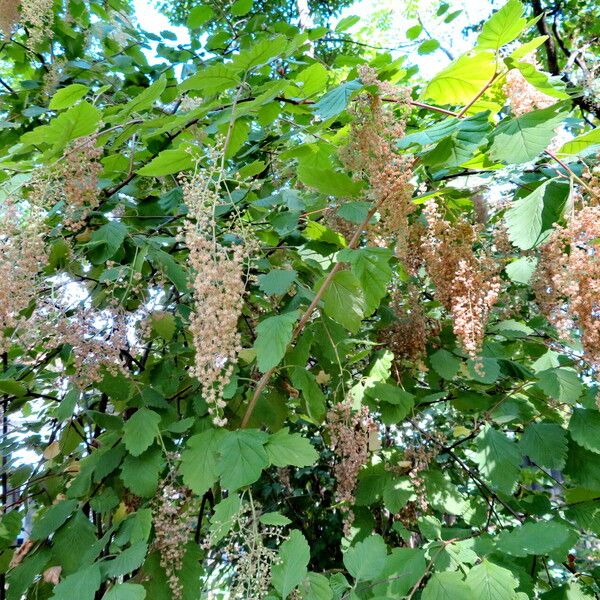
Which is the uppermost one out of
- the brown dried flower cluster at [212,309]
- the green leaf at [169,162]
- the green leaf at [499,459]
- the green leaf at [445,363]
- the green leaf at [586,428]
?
the green leaf at [169,162]

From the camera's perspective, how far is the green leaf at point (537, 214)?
60.2 inches

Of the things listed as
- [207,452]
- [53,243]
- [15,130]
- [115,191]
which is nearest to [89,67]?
[15,130]

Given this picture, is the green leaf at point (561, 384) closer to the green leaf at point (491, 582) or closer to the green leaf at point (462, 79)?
the green leaf at point (491, 582)

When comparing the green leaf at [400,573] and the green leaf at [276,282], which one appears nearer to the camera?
the green leaf at [400,573]

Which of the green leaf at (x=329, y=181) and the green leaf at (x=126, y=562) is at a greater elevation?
the green leaf at (x=329, y=181)

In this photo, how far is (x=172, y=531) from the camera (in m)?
1.72

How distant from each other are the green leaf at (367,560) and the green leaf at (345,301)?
0.66m

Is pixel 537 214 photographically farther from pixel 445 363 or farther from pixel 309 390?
pixel 309 390

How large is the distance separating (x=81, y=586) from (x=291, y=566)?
0.62 meters

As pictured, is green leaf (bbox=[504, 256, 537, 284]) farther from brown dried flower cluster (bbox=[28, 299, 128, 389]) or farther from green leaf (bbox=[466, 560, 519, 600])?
brown dried flower cluster (bbox=[28, 299, 128, 389])

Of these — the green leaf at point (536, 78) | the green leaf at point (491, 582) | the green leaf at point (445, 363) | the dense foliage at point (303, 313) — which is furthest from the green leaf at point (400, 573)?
the green leaf at point (536, 78)

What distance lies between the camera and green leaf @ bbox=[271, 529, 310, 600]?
1353 mm

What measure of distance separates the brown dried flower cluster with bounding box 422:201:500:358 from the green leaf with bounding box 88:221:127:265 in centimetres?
110

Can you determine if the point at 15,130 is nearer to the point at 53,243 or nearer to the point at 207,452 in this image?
the point at 53,243
